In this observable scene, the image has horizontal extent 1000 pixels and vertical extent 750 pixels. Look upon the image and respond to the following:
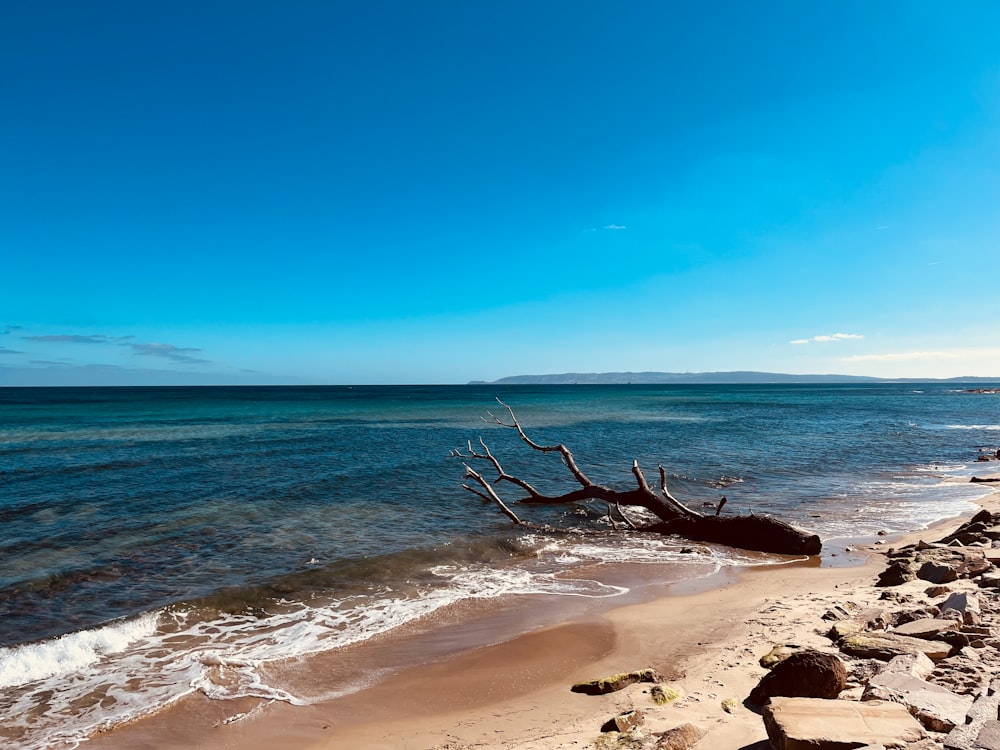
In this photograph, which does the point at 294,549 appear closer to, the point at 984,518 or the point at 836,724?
the point at 836,724

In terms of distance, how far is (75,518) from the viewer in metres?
16.4

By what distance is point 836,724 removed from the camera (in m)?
4.43

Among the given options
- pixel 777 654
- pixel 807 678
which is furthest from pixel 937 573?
pixel 807 678

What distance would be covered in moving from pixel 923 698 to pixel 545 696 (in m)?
3.86

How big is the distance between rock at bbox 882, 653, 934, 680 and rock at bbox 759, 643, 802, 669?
114 centimetres

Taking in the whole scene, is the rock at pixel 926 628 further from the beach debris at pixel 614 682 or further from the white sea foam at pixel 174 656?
the white sea foam at pixel 174 656

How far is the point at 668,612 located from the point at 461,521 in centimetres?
801

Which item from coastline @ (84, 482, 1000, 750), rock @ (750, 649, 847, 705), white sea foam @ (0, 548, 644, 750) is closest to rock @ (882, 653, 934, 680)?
rock @ (750, 649, 847, 705)

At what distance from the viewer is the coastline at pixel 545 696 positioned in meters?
6.02

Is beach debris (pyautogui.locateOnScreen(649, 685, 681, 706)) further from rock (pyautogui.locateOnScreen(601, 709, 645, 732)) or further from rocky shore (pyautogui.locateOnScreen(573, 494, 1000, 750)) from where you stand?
rock (pyautogui.locateOnScreen(601, 709, 645, 732))

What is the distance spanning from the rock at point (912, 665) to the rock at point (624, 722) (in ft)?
8.09

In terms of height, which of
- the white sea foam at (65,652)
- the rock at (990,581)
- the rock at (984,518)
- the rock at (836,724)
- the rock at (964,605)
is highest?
the rock at (836,724)

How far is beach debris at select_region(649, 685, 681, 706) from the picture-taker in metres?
6.17

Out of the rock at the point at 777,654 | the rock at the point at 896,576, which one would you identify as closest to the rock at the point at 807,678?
the rock at the point at 777,654
